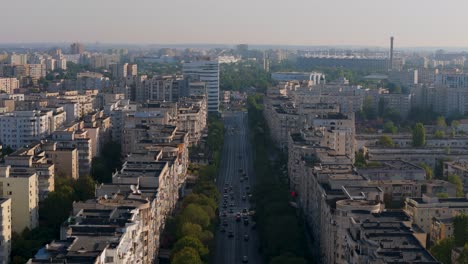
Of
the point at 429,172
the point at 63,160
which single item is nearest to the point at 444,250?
the point at 429,172

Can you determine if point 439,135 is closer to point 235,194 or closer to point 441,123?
point 441,123

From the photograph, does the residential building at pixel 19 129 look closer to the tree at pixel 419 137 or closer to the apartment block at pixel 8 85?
the tree at pixel 419 137

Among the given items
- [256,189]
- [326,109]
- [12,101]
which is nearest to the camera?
[256,189]

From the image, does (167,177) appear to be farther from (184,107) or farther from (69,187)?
(184,107)

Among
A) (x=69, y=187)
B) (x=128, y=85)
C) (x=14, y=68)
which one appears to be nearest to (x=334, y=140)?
(x=69, y=187)

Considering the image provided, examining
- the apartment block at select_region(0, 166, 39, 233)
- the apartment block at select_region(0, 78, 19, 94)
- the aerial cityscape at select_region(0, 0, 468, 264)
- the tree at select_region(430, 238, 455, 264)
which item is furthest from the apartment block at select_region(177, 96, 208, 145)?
the apartment block at select_region(0, 78, 19, 94)
